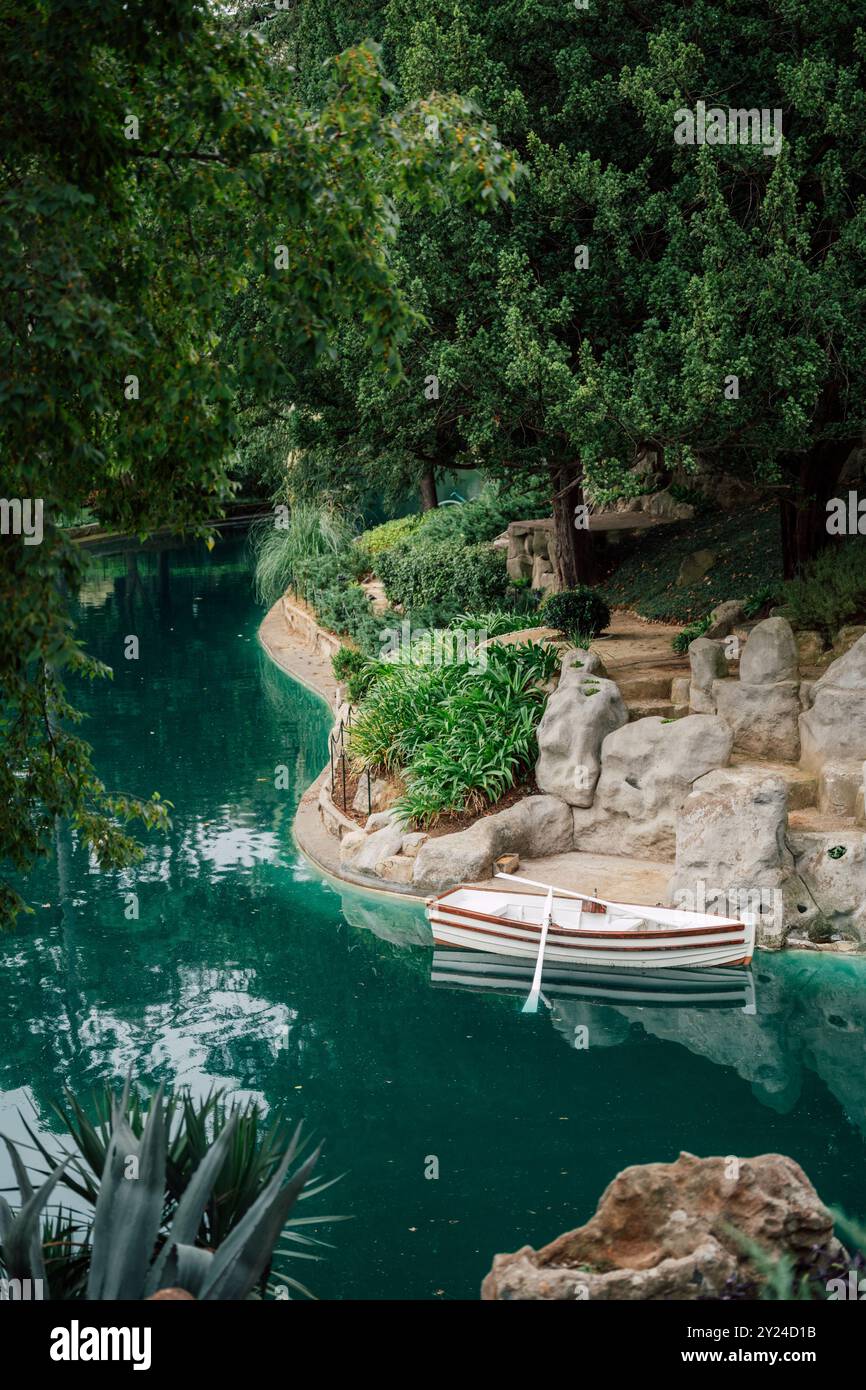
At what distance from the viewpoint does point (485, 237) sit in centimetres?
1533

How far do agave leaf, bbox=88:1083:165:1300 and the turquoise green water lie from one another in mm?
2509

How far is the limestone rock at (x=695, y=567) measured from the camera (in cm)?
2253

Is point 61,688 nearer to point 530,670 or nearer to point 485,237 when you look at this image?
point 485,237

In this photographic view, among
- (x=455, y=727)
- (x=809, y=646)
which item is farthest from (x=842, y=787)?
(x=455, y=727)

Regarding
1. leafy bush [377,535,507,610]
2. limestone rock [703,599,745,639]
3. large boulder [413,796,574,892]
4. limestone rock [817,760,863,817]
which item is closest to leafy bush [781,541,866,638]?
limestone rock [703,599,745,639]

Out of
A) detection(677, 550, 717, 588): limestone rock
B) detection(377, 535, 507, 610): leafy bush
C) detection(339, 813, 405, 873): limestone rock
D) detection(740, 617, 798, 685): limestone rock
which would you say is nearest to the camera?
detection(740, 617, 798, 685): limestone rock

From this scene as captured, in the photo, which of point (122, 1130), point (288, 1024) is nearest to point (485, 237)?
point (288, 1024)

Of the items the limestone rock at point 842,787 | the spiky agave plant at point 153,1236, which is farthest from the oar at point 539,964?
the spiky agave plant at point 153,1236

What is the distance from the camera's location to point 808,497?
59.0 feet

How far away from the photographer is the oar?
12703mm

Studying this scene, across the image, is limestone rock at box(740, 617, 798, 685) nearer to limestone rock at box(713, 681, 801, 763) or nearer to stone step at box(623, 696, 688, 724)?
limestone rock at box(713, 681, 801, 763)

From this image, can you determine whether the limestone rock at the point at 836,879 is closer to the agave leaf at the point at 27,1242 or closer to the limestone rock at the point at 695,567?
the limestone rock at the point at 695,567

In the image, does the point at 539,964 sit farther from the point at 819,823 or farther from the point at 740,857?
the point at 819,823

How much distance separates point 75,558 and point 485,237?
34.5ft
